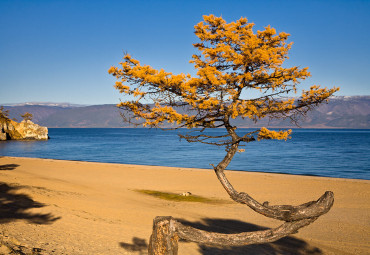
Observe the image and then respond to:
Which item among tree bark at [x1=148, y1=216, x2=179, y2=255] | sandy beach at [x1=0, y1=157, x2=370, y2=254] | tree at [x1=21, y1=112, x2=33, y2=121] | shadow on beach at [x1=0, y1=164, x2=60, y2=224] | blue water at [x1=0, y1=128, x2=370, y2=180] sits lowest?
blue water at [x1=0, y1=128, x2=370, y2=180]

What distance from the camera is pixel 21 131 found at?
102938 millimetres

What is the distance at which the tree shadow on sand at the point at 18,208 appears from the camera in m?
10.3

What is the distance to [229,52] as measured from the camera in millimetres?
7117

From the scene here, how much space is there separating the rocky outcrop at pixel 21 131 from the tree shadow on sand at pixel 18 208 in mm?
94688

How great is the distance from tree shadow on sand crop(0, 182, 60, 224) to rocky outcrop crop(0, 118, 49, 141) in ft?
311

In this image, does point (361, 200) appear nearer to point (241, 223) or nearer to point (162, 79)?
point (241, 223)

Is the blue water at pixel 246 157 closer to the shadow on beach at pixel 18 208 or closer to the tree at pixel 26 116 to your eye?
the shadow on beach at pixel 18 208

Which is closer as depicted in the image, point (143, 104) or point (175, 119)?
point (175, 119)

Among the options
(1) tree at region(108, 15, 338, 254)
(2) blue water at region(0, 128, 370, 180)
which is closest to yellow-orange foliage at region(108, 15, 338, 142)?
(1) tree at region(108, 15, 338, 254)

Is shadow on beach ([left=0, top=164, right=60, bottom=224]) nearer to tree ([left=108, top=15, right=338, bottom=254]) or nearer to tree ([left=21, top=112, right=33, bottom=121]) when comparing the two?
tree ([left=108, top=15, right=338, bottom=254])

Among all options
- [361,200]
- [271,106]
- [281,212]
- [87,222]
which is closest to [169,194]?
[87,222]

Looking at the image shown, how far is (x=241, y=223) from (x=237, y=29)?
27.0 ft

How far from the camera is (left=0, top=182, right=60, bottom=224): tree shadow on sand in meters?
10.3

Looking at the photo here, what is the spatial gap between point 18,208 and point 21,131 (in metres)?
104
